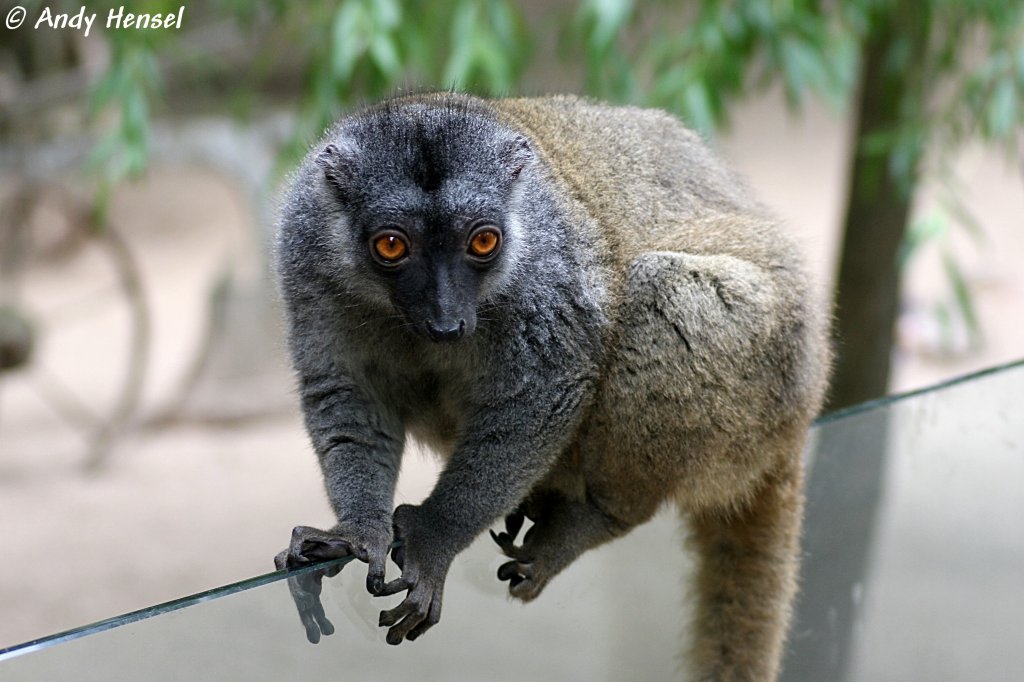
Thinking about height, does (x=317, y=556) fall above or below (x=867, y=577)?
above

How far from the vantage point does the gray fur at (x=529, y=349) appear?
279cm

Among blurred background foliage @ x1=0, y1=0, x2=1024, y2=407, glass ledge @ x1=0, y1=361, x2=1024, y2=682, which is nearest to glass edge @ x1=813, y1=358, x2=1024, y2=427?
glass ledge @ x1=0, y1=361, x2=1024, y2=682

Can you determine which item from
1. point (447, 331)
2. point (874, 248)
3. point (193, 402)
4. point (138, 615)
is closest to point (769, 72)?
point (874, 248)

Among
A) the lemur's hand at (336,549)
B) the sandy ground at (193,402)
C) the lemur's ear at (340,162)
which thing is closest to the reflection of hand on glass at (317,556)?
the lemur's hand at (336,549)

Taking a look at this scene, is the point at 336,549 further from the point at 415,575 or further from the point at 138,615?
the point at 138,615

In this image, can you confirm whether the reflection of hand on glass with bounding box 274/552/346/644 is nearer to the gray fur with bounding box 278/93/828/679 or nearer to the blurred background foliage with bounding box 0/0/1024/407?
the gray fur with bounding box 278/93/828/679

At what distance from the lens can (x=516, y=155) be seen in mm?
2912

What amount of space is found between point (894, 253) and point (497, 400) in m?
2.77

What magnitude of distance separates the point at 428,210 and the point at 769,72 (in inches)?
87.2

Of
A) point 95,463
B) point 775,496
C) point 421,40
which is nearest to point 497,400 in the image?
point 775,496

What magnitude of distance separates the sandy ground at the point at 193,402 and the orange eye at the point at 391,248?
0.99m

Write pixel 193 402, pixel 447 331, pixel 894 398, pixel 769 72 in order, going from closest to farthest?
pixel 447 331
pixel 894 398
pixel 769 72
pixel 193 402

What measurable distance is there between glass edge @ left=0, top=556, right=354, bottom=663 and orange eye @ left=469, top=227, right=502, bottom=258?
2.85 feet

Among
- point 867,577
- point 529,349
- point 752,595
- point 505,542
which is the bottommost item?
point 867,577
